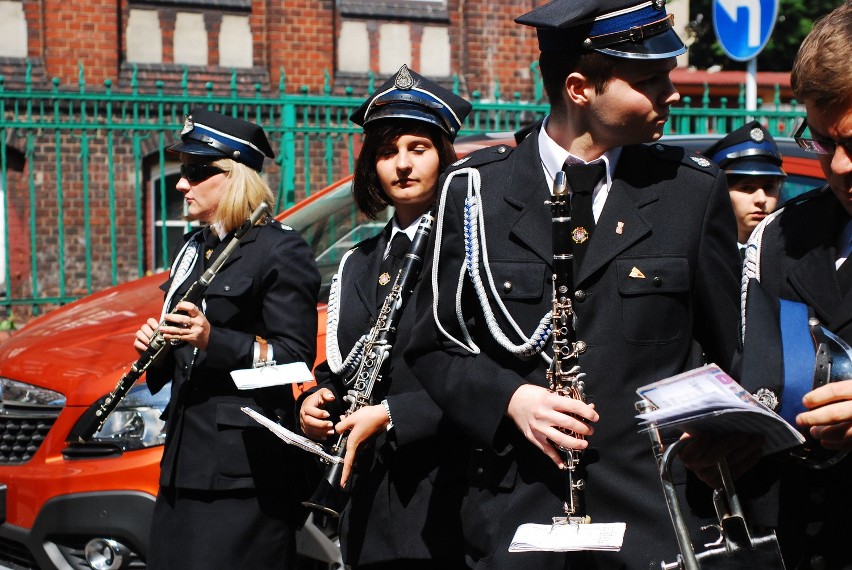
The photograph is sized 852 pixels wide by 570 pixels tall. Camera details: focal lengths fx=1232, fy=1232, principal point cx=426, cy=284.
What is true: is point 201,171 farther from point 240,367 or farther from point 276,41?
point 276,41

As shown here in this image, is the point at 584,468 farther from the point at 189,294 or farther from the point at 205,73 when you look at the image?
the point at 205,73

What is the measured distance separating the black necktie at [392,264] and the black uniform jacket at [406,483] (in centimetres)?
10

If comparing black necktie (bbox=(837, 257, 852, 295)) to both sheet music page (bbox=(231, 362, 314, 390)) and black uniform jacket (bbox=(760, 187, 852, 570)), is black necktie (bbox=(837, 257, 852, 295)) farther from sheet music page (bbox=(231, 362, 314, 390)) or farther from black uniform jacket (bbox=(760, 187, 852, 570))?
sheet music page (bbox=(231, 362, 314, 390))

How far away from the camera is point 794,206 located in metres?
2.74

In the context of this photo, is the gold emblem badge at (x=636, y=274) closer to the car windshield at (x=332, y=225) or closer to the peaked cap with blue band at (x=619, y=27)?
the peaked cap with blue band at (x=619, y=27)

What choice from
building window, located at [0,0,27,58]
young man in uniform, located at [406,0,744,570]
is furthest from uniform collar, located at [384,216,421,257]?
building window, located at [0,0,27,58]

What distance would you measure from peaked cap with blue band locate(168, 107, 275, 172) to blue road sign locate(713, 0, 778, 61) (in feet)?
A: 20.7

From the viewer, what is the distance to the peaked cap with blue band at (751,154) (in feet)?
16.1

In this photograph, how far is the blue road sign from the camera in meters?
9.95

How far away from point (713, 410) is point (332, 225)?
4.22 metres

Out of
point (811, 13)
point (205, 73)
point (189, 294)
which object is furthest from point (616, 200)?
point (811, 13)

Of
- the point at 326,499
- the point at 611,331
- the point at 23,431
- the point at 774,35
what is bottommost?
the point at 23,431

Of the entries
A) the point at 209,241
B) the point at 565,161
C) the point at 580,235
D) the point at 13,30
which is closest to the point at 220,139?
the point at 209,241

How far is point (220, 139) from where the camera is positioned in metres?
4.50
